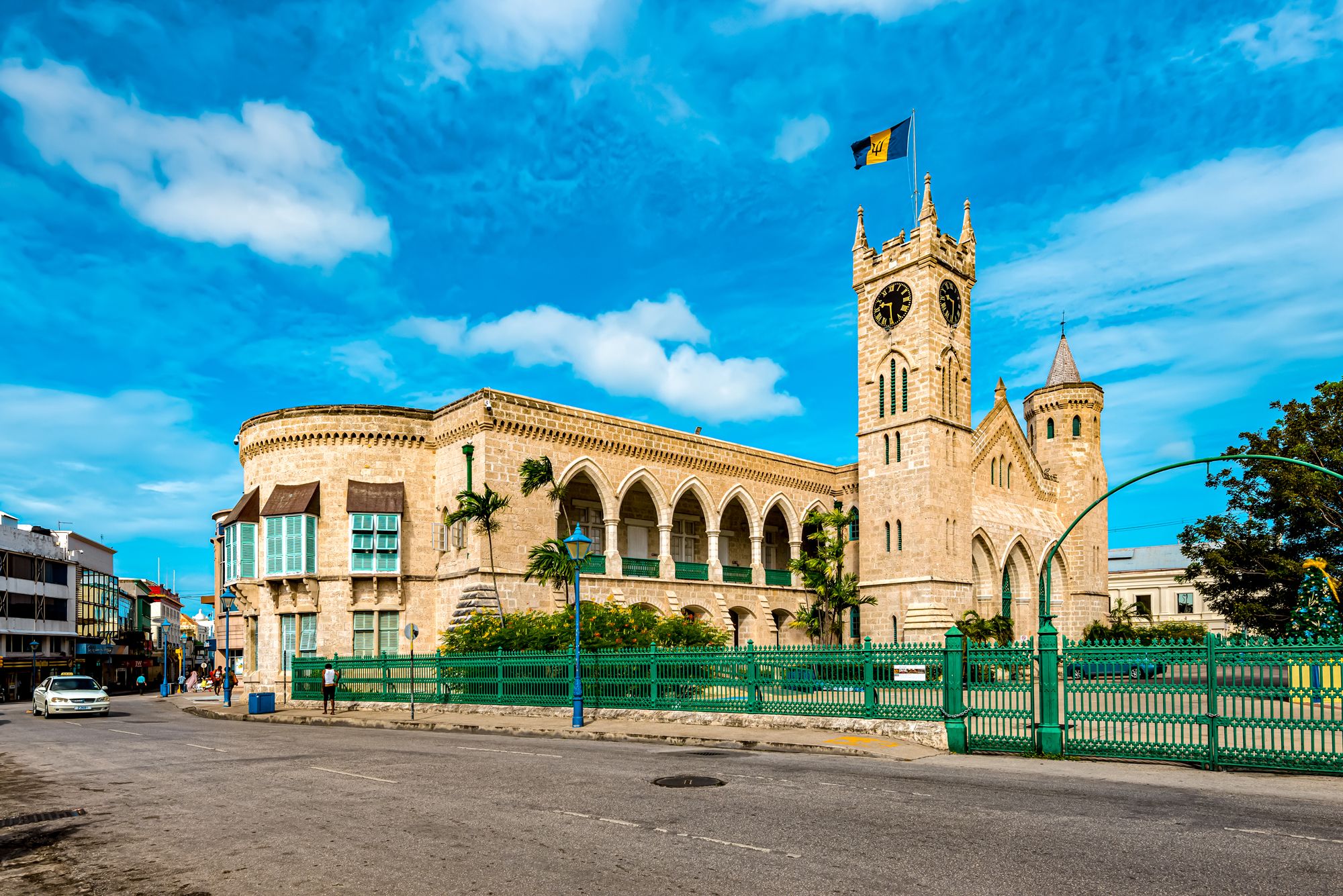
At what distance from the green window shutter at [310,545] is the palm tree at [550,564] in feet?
22.9

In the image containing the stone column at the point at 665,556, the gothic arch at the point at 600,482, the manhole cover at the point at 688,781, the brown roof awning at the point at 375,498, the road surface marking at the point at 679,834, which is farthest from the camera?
the stone column at the point at 665,556

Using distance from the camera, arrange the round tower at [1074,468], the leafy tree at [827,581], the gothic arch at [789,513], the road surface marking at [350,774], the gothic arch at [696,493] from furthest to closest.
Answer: the round tower at [1074,468] < the gothic arch at [789,513] < the leafy tree at [827,581] < the gothic arch at [696,493] < the road surface marking at [350,774]

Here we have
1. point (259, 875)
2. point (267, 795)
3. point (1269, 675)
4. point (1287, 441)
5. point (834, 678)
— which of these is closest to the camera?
point (259, 875)

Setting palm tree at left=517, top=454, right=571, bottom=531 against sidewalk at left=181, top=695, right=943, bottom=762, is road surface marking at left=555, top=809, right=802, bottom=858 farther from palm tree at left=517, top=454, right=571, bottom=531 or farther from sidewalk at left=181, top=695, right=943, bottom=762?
palm tree at left=517, top=454, right=571, bottom=531

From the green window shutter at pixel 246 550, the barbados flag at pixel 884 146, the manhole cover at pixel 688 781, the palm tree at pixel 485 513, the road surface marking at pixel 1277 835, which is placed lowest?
the manhole cover at pixel 688 781

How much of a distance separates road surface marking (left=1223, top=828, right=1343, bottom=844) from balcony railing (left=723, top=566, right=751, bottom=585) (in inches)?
1135

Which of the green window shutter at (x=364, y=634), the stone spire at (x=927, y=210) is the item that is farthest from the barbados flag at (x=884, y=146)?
the green window shutter at (x=364, y=634)

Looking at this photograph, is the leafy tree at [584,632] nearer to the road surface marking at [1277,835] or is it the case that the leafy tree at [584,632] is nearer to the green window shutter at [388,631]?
the green window shutter at [388,631]

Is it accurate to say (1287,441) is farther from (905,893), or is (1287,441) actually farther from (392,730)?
(905,893)

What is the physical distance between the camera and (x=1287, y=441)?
1378 inches

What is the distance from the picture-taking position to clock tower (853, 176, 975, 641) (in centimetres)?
3572

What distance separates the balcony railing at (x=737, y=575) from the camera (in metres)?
36.9

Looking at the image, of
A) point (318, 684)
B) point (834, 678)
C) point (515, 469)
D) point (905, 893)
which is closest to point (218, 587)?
point (318, 684)

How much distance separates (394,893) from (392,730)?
15.6 meters
